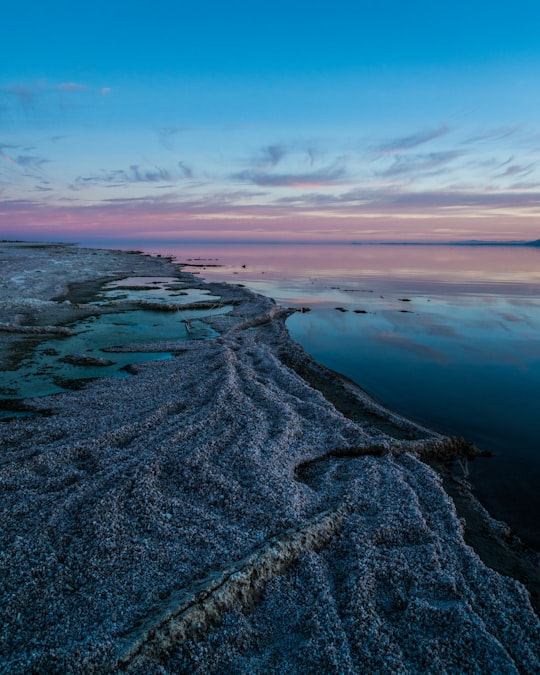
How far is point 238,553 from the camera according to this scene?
634 cm

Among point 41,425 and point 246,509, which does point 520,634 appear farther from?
point 41,425

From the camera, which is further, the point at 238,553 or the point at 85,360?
the point at 85,360

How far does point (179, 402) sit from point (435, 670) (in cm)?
912

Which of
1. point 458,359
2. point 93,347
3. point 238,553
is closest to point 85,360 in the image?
point 93,347

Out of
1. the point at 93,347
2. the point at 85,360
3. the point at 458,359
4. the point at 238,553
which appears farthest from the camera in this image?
the point at 458,359

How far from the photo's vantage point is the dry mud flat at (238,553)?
16.4 feet

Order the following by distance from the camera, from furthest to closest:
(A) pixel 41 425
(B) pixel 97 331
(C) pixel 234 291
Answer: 1. (C) pixel 234 291
2. (B) pixel 97 331
3. (A) pixel 41 425

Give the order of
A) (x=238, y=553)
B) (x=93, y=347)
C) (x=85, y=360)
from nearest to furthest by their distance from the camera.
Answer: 1. (x=238, y=553)
2. (x=85, y=360)
3. (x=93, y=347)

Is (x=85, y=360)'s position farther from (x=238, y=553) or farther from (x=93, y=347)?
(x=238, y=553)

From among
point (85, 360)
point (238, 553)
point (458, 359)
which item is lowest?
point (458, 359)

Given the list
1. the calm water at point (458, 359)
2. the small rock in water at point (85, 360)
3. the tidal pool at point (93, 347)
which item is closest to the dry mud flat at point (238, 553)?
the calm water at point (458, 359)

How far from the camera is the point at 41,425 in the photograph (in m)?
10.8

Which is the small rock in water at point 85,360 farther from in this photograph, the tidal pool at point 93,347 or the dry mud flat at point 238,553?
the dry mud flat at point 238,553

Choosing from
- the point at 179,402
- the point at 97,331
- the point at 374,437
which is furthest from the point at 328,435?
the point at 97,331
